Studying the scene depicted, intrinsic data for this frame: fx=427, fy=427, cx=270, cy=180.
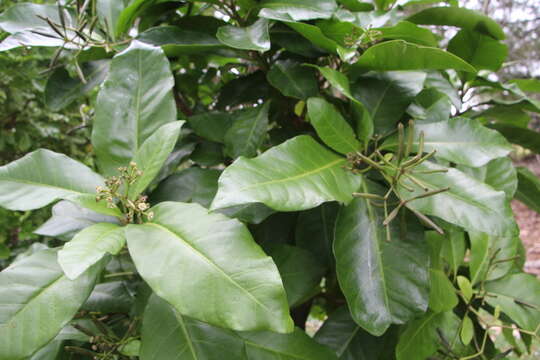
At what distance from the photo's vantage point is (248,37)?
80 centimetres

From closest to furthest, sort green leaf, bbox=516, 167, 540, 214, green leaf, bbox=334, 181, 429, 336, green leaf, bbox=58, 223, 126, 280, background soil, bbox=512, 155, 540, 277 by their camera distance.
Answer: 1. green leaf, bbox=58, 223, 126, 280
2. green leaf, bbox=334, 181, 429, 336
3. green leaf, bbox=516, 167, 540, 214
4. background soil, bbox=512, 155, 540, 277

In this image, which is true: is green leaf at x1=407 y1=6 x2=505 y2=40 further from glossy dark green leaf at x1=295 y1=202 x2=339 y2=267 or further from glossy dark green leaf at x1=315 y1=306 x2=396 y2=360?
glossy dark green leaf at x1=315 y1=306 x2=396 y2=360

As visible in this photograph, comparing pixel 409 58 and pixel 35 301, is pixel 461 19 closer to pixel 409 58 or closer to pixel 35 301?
pixel 409 58

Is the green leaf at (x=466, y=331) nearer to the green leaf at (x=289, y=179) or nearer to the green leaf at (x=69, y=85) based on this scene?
the green leaf at (x=289, y=179)

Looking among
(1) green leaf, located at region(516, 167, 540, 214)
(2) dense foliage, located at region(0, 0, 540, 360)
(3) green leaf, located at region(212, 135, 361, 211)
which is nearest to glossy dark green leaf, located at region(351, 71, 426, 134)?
(2) dense foliage, located at region(0, 0, 540, 360)

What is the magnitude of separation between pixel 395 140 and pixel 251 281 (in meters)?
0.43

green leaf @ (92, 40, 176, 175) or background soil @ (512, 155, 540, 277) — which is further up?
green leaf @ (92, 40, 176, 175)

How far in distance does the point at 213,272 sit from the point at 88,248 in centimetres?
16

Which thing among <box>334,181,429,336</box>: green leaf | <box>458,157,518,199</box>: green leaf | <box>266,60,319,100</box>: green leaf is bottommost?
<box>458,157,518,199</box>: green leaf

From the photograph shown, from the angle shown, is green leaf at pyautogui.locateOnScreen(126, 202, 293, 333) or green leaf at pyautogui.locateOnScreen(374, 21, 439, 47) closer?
green leaf at pyautogui.locateOnScreen(126, 202, 293, 333)

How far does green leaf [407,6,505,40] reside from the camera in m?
0.93

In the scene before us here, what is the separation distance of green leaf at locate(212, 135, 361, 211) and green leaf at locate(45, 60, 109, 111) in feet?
1.64

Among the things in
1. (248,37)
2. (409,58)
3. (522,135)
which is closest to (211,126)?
(248,37)

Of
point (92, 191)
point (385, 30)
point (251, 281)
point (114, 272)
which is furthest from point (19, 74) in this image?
point (251, 281)
